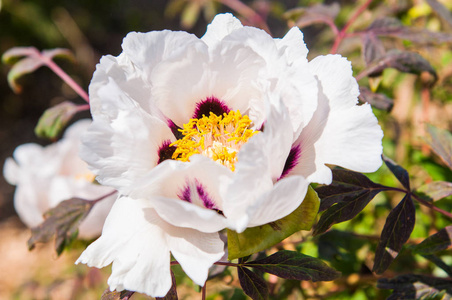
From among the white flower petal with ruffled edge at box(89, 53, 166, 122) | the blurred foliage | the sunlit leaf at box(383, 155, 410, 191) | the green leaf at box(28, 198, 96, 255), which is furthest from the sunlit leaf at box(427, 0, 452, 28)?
the green leaf at box(28, 198, 96, 255)

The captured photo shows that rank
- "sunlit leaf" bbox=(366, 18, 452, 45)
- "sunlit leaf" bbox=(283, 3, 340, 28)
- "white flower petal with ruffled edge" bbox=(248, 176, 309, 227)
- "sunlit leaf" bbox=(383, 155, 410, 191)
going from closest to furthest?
"white flower petal with ruffled edge" bbox=(248, 176, 309, 227) < "sunlit leaf" bbox=(383, 155, 410, 191) < "sunlit leaf" bbox=(366, 18, 452, 45) < "sunlit leaf" bbox=(283, 3, 340, 28)

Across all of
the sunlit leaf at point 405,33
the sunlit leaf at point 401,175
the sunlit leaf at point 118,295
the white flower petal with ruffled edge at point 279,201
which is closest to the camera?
the white flower petal with ruffled edge at point 279,201

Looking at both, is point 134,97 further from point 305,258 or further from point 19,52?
point 19,52

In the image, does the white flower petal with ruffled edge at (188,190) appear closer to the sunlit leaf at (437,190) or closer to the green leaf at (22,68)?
the sunlit leaf at (437,190)

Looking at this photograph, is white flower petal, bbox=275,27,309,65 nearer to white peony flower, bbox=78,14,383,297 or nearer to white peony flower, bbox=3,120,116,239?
white peony flower, bbox=78,14,383,297

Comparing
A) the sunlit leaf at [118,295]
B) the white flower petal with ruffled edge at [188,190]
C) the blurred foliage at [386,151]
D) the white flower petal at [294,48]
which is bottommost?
the blurred foliage at [386,151]

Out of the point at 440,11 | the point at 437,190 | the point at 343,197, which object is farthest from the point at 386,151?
the point at 343,197

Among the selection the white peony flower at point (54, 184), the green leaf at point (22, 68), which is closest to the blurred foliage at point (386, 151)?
the white peony flower at point (54, 184)

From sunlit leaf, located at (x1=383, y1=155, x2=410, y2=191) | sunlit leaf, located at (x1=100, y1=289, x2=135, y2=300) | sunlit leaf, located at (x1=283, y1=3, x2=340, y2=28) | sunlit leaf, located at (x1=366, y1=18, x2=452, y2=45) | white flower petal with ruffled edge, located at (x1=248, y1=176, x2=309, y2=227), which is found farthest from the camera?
sunlit leaf, located at (x1=283, y1=3, x2=340, y2=28)
